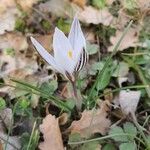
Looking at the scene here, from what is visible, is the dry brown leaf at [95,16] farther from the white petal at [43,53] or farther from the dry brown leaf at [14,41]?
the white petal at [43,53]

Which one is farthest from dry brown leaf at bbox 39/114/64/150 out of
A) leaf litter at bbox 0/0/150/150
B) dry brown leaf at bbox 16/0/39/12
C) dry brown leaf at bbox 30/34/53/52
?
dry brown leaf at bbox 16/0/39/12

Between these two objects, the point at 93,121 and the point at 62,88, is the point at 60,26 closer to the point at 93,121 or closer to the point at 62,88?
the point at 62,88

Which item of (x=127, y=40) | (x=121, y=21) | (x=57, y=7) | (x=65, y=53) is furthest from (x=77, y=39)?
(x=57, y=7)

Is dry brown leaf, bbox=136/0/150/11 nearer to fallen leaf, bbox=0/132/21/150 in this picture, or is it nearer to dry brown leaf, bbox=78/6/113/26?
dry brown leaf, bbox=78/6/113/26

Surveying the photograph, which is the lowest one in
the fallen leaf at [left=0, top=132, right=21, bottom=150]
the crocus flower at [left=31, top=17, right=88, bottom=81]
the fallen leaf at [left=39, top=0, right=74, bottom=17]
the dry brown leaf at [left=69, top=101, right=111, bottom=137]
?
the fallen leaf at [left=0, top=132, right=21, bottom=150]

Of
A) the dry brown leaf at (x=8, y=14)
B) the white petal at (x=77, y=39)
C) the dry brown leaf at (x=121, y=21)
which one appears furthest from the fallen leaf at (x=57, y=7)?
the white petal at (x=77, y=39)

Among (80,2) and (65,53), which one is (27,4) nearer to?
(80,2)
